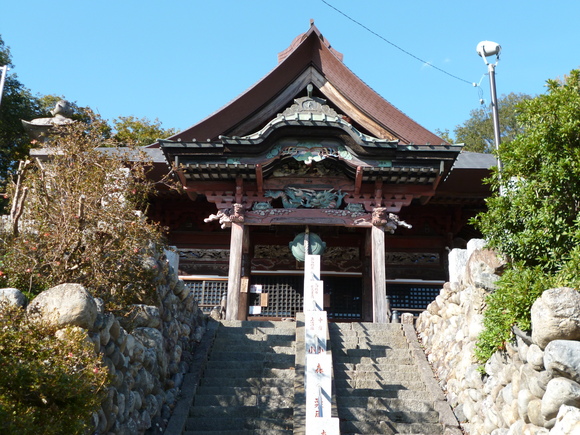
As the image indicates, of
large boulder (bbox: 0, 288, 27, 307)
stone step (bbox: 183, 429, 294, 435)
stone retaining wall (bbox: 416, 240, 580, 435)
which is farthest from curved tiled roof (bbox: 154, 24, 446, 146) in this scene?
large boulder (bbox: 0, 288, 27, 307)

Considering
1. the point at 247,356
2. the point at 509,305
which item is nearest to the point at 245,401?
the point at 247,356

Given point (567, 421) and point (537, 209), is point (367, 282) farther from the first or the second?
point (567, 421)

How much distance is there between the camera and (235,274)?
1277 cm

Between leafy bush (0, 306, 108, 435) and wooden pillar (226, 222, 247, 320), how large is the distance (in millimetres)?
6706

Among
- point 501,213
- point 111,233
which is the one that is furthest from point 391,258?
point 111,233

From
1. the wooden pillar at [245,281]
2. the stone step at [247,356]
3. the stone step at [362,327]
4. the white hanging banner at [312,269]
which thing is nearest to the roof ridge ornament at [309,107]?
the wooden pillar at [245,281]

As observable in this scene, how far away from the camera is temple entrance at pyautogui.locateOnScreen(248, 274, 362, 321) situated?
15.4 meters

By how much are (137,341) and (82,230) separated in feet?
5.19

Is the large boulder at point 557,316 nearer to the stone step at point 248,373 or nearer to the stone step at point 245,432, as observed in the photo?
the stone step at point 245,432

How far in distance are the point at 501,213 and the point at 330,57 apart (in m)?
8.70

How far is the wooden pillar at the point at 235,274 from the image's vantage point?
40.8 feet

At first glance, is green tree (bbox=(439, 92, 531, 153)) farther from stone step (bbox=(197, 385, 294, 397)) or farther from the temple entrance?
stone step (bbox=(197, 385, 294, 397))

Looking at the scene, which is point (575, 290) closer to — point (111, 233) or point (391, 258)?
point (111, 233)

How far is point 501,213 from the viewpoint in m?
7.54
